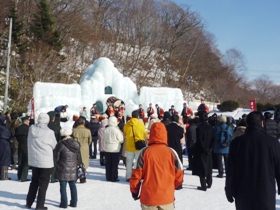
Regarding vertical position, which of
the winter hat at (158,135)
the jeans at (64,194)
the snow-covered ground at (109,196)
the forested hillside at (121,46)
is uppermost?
the forested hillside at (121,46)

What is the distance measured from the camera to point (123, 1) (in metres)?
56.6

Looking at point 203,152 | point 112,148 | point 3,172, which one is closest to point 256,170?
point 203,152

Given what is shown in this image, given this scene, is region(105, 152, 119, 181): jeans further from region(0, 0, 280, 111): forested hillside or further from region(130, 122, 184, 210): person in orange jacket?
region(0, 0, 280, 111): forested hillside

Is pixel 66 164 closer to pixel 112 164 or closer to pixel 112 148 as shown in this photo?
pixel 112 148

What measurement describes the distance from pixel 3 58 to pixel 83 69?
1118cm

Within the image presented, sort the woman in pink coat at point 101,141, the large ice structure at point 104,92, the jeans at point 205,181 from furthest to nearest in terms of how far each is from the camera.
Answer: the large ice structure at point 104,92 → the woman in pink coat at point 101,141 → the jeans at point 205,181

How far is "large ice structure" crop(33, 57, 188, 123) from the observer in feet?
92.1

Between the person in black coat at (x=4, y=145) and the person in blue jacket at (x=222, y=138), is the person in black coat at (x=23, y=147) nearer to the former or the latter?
the person in black coat at (x=4, y=145)

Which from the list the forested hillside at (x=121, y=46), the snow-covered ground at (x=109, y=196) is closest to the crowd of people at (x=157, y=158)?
the snow-covered ground at (x=109, y=196)

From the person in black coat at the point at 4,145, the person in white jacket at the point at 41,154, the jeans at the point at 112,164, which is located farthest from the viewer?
the jeans at the point at 112,164

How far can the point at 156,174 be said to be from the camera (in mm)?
4891

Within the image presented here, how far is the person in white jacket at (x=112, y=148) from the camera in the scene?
10.6 meters

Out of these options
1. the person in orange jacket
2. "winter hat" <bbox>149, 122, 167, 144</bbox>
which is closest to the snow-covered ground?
the person in orange jacket

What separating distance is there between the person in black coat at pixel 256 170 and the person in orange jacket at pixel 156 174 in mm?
739
